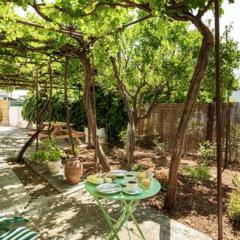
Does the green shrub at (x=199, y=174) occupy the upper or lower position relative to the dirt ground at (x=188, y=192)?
upper

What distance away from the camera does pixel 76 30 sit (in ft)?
17.6

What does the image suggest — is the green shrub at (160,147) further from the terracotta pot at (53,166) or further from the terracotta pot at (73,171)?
the terracotta pot at (73,171)

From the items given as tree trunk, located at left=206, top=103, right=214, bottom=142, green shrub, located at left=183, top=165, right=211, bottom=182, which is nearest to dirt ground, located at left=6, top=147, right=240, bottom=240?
green shrub, located at left=183, top=165, right=211, bottom=182

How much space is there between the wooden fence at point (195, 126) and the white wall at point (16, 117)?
12.8 m

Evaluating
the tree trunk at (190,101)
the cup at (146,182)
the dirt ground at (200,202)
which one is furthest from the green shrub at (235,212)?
the cup at (146,182)

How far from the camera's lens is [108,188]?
2930mm

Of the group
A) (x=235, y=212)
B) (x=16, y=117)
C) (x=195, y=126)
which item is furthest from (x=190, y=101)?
(x=16, y=117)

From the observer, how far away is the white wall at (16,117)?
20.9m

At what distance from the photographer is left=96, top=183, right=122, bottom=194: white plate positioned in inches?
113

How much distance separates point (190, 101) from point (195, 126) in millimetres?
4934

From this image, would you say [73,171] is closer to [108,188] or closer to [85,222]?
[85,222]

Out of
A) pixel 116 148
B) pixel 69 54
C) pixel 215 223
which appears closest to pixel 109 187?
pixel 215 223

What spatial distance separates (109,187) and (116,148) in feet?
23.7

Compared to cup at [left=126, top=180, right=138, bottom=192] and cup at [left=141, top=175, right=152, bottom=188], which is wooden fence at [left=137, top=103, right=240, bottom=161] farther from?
cup at [left=126, top=180, right=138, bottom=192]
